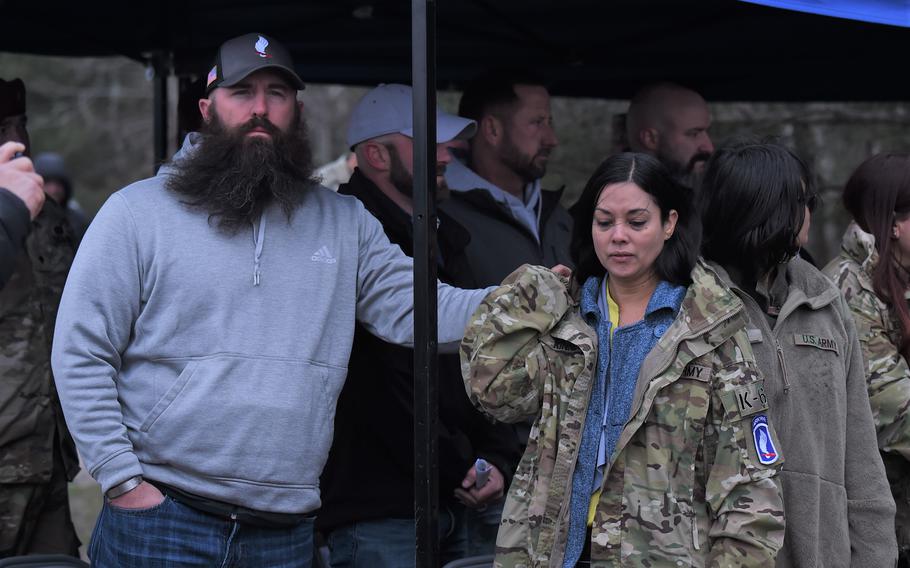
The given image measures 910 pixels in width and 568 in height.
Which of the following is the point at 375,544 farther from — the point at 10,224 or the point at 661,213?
the point at 10,224

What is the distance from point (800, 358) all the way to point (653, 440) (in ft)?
1.87

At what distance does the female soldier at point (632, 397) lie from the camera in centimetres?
249

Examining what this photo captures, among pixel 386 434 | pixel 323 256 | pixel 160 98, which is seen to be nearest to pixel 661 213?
pixel 323 256

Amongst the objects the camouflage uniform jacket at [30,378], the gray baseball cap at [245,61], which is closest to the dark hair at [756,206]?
the gray baseball cap at [245,61]

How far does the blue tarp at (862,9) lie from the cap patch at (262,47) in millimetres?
1412

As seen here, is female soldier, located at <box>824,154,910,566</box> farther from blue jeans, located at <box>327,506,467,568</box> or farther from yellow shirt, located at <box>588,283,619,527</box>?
blue jeans, located at <box>327,506,467,568</box>

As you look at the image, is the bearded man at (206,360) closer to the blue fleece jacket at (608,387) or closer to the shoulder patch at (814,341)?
the blue fleece jacket at (608,387)

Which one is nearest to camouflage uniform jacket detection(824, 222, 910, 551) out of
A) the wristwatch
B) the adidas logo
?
the adidas logo

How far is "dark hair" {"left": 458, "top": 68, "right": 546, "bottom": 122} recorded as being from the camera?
174 inches

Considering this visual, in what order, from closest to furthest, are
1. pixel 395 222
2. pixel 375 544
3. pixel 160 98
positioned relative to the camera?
pixel 375 544, pixel 395 222, pixel 160 98

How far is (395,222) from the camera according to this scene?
3463 millimetres

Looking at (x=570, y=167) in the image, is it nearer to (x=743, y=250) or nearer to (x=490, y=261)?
(x=490, y=261)

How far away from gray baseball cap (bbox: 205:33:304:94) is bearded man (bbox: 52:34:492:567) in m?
0.18

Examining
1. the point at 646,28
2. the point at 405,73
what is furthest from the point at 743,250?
the point at 405,73
